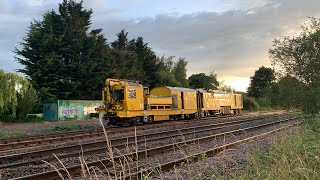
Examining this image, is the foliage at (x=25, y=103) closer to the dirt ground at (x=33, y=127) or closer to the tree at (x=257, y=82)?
the dirt ground at (x=33, y=127)

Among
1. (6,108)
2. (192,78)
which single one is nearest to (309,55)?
(6,108)

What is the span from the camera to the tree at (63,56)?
44.4m

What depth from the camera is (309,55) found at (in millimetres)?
15055

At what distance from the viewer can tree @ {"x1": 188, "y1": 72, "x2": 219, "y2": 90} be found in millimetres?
86188

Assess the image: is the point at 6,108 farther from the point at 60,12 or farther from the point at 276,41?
the point at 276,41

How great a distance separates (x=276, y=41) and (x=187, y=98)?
17.6 metres

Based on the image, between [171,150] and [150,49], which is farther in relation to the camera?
[150,49]

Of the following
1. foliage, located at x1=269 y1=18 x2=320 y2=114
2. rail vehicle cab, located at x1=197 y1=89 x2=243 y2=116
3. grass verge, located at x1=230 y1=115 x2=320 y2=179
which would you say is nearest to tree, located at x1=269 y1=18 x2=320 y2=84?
foliage, located at x1=269 y1=18 x2=320 y2=114

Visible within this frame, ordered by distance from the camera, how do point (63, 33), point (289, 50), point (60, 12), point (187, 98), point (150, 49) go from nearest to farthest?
point (289, 50), point (187, 98), point (63, 33), point (60, 12), point (150, 49)

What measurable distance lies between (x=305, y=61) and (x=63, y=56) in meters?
37.8

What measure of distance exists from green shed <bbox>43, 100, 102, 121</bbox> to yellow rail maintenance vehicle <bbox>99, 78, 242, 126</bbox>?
36.6ft

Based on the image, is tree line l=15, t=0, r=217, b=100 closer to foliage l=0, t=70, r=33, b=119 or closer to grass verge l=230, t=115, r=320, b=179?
foliage l=0, t=70, r=33, b=119

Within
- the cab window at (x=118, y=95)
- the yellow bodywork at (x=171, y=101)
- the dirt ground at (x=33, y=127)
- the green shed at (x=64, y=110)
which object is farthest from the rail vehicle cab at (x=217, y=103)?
the green shed at (x=64, y=110)

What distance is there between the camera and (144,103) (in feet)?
90.0
